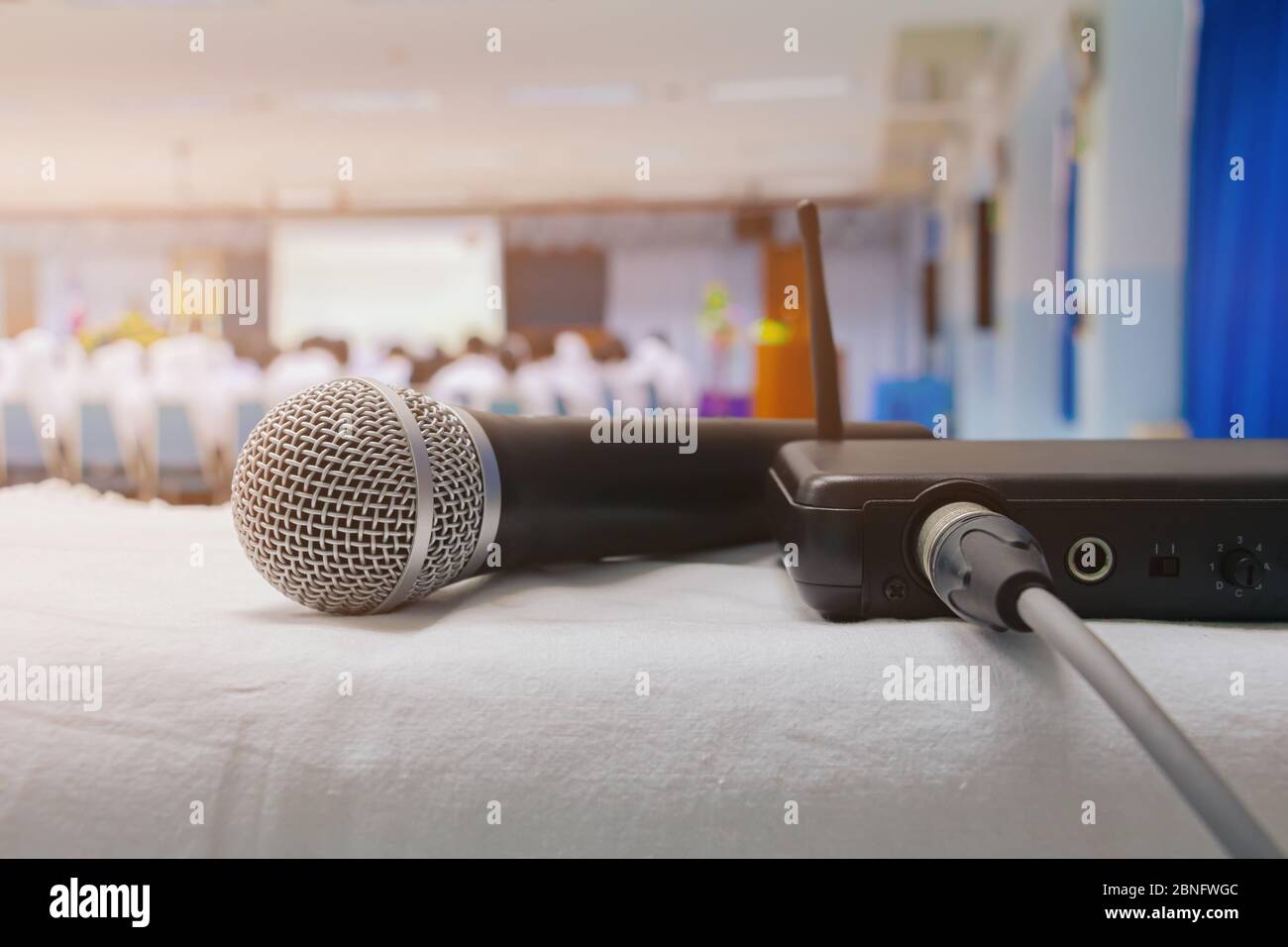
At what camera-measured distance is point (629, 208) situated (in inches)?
408

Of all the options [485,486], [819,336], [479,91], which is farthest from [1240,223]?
[479,91]

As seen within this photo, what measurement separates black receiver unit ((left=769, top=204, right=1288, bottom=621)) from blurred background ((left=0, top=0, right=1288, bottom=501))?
4.60 ft

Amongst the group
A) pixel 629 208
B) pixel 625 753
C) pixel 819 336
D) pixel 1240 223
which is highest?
pixel 629 208

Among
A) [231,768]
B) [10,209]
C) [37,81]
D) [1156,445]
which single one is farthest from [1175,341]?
[10,209]

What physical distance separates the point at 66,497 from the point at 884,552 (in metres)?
0.82

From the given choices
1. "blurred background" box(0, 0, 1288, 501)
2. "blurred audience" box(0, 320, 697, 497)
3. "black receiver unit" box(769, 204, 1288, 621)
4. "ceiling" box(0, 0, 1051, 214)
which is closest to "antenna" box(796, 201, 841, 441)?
"black receiver unit" box(769, 204, 1288, 621)

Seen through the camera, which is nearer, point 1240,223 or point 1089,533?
point 1089,533

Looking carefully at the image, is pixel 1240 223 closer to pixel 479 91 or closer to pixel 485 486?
pixel 485 486

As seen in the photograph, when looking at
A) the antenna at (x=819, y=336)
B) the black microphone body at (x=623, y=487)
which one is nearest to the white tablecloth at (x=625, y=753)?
the black microphone body at (x=623, y=487)

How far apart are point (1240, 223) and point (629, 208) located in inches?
319

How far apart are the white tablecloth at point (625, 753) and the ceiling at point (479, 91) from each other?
4.75 meters

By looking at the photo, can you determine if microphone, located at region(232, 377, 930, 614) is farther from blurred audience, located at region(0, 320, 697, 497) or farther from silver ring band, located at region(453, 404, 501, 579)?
blurred audience, located at region(0, 320, 697, 497)

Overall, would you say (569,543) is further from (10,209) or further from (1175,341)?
(10,209)

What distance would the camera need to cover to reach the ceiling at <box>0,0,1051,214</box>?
482 centimetres
